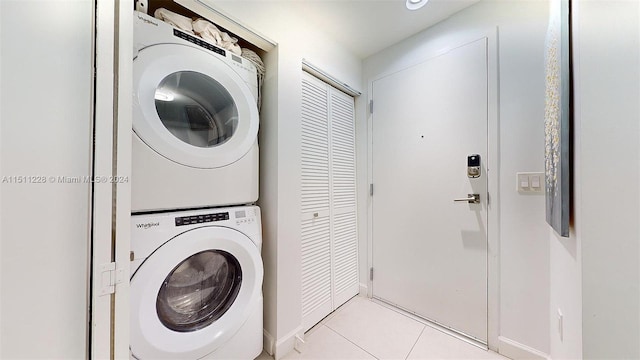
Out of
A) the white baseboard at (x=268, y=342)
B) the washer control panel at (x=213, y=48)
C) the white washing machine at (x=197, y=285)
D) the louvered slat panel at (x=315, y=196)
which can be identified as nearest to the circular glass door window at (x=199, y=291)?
the white washing machine at (x=197, y=285)

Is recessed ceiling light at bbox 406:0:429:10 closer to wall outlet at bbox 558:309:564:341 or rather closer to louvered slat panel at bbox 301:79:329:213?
louvered slat panel at bbox 301:79:329:213

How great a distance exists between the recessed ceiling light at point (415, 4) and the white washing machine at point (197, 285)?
159 cm

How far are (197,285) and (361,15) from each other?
189 cm

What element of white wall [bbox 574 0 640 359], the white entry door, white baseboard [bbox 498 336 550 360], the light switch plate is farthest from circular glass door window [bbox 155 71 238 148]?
white baseboard [bbox 498 336 550 360]

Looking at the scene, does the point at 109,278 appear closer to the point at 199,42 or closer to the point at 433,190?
the point at 199,42

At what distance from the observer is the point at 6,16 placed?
1.42ft

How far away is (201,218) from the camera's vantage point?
3.21 feet

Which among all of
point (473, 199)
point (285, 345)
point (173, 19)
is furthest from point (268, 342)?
point (173, 19)

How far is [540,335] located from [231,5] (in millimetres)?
2387

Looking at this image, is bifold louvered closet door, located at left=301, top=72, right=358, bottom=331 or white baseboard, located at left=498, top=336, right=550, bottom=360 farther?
bifold louvered closet door, located at left=301, top=72, right=358, bottom=331

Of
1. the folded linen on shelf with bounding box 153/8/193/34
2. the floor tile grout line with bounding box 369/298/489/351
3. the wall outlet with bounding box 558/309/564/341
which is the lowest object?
the floor tile grout line with bounding box 369/298/489/351

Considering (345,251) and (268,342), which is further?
(345,251)

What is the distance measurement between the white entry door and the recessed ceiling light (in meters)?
0.35

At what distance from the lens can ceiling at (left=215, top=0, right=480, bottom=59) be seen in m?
1.31
